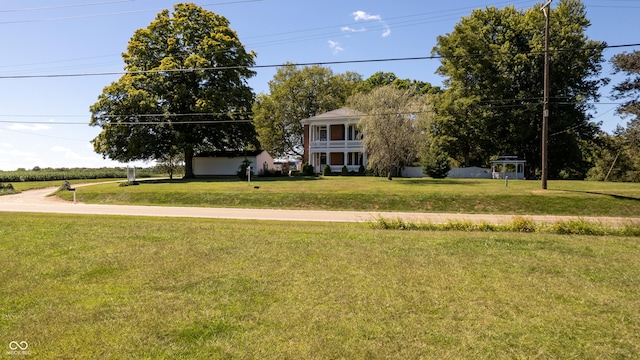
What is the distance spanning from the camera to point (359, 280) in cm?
630

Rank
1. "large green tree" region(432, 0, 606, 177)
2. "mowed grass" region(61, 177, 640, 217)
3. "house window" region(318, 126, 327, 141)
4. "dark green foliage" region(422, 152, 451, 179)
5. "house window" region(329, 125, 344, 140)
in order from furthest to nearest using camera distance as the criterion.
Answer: "house window" region(318, 126, 327, 141)
"house window" region(329, 125, 344, 140)
"large green tree" region(432, 0, 606, 177)
"dark green foliage" region(422, 152, 451, 179)
"mowed grass" region(61, 177, 640, 217)

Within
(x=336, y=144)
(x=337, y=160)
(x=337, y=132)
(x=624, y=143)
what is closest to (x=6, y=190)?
(x=336, y=144)

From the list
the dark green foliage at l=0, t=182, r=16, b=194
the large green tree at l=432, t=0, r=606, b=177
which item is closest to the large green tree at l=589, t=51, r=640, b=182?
the large green tree at l=432, t=0, r=606, b=177

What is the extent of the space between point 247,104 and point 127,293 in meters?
37.1

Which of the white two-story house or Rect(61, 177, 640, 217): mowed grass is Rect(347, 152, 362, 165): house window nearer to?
the white two-story house

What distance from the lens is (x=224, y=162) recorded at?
1746 inches

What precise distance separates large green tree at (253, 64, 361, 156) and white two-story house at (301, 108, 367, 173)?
8.69 m

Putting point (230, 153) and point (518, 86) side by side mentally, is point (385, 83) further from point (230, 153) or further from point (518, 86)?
point (230, 153)

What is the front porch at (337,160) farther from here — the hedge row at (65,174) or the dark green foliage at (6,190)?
the hedge row at (65,174)

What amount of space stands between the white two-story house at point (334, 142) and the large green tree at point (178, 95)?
25.4 feet

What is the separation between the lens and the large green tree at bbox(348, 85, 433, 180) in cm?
2955

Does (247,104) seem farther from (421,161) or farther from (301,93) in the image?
(421,161)

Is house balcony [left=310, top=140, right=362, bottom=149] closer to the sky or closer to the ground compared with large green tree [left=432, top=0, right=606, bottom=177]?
closer to the ground

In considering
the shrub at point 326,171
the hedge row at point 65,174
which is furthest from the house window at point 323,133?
the hedge row at point 65,174
